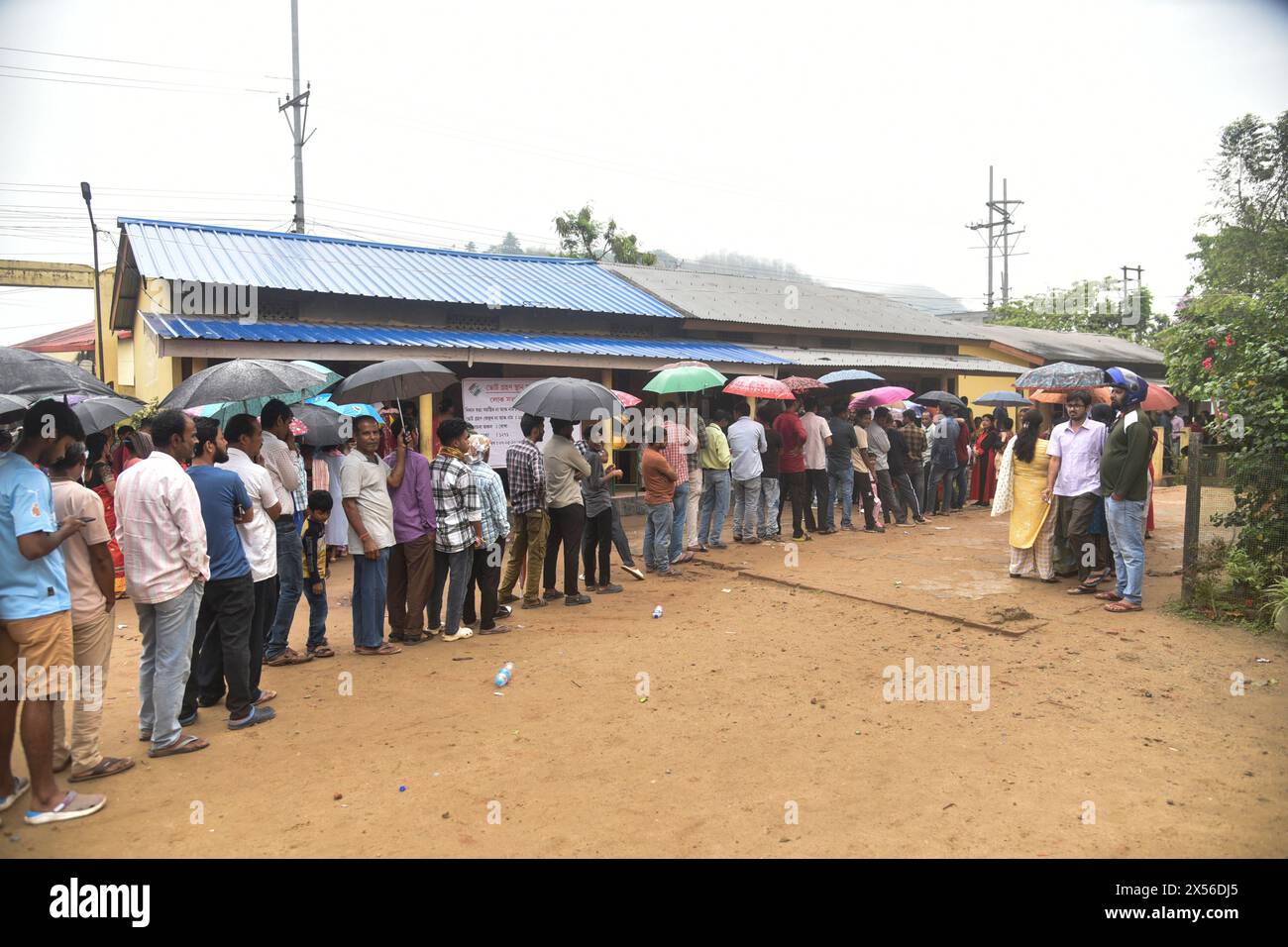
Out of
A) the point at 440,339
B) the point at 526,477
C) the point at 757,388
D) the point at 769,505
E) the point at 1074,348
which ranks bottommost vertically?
the point at 769,505

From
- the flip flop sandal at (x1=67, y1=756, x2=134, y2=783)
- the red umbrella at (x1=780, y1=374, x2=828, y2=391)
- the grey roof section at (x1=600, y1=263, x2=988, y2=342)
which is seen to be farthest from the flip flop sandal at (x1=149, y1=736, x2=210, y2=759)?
the grey roof section at (x1=600, y1=263, x2=988, y2=342)

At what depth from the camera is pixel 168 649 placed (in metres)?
4.50

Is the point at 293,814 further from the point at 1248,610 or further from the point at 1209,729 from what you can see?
the point at 1248,610

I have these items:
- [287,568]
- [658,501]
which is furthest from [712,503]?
[287,568]

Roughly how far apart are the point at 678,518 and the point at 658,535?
0.35 m

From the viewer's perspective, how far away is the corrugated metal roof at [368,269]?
12250 millimetres

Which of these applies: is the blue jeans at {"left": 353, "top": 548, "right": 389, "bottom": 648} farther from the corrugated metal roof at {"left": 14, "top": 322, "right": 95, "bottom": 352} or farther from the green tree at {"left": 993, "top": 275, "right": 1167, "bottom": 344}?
the green tree at {"left": 993, "top": 275, "right": 1167, "bottom": 344}

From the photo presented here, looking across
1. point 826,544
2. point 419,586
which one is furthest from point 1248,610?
point 419,586

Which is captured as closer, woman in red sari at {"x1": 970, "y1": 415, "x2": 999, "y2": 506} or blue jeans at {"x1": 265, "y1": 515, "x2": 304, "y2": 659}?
blue jeans at {"x1": 265, "y1": 515, "x2": 304, "y2": 659}

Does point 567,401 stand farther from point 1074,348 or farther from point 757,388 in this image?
point 1074,348

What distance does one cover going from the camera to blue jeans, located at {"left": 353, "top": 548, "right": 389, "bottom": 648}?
6215mm
